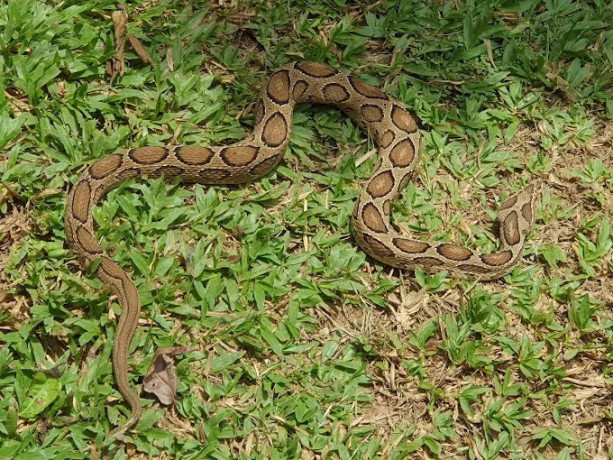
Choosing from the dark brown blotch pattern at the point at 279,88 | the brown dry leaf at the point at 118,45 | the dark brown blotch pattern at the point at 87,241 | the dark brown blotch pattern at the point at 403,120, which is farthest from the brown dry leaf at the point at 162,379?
the dark brown blotch pattern at the point at 403,120

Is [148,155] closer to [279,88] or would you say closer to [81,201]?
[81,201]

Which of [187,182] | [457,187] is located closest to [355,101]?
[457,187]

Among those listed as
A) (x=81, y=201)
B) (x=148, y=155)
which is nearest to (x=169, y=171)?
(x=148, y=155)

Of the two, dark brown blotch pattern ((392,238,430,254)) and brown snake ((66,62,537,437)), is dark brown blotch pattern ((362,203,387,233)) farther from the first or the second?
dark brown blotch pattern ((392,238,430,254))

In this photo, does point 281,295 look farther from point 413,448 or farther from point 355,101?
point 355,101

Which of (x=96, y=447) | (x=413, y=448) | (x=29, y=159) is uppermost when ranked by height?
(x=29, y=159)

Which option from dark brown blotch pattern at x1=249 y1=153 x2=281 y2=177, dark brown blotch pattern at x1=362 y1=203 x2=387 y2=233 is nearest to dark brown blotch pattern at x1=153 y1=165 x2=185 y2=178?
dark brown blotch pattern at x1=249 y1=153 x2=281 y2=177
